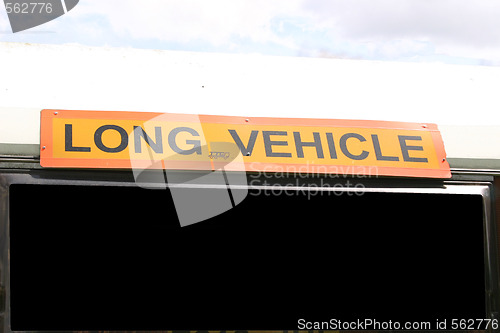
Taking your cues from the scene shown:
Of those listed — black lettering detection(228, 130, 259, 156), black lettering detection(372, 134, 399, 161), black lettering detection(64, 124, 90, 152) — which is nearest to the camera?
black lettering detection(64, 124, 90, 152)

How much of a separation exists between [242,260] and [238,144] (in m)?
0.59

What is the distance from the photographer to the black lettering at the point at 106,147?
10.3 feet

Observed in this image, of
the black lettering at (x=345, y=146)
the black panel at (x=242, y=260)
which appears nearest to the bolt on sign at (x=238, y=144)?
the black lettering at (x=345, y=146)

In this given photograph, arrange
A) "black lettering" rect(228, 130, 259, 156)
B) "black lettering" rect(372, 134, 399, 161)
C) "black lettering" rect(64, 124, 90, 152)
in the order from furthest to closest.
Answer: "black lettering" rect(372, 134, 399, 161)
"black lettering" rect(228, 130, 259, 156)
"black lettering" rect(64, 124, 90, 152)

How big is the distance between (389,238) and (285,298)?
2.12 feet

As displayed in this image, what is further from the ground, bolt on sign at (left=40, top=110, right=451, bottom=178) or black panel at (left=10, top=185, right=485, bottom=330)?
bolt on sign at (left=40, top=110, right=451, bottom=178)

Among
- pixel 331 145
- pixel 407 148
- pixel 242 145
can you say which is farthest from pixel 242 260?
pixel 407 148

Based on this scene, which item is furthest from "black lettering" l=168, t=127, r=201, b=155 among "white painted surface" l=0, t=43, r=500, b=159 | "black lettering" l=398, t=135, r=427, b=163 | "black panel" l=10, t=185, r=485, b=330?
"black lettering" l=398, t=135, r=427, b=163

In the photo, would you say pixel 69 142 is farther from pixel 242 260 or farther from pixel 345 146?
pixel 345 146

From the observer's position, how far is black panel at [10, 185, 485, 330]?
315 cm

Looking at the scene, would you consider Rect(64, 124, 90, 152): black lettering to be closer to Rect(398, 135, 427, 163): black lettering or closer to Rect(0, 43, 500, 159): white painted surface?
Rect(0, 43, 500, 159): white painted surface

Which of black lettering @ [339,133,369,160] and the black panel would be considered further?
black lettering @ [339,133,369,160]

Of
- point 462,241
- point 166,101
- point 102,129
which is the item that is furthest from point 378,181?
point 102,129

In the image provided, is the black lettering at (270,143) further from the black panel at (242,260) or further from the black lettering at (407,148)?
the black lettering at (407,148)
